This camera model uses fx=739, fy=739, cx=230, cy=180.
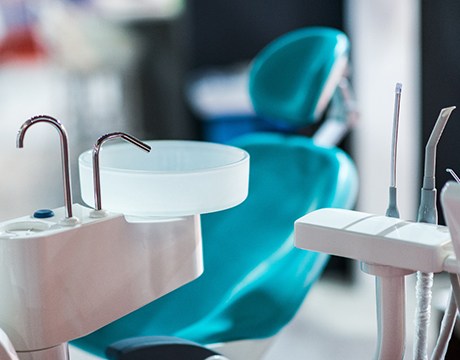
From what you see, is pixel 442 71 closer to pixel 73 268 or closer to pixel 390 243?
pixel 390 243

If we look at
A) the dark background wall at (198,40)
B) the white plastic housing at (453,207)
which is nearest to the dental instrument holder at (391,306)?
the white plastic housing at (453,207)

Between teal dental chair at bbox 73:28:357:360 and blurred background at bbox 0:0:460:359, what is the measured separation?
2.75ft

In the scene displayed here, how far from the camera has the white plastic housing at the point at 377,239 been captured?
3.08ft

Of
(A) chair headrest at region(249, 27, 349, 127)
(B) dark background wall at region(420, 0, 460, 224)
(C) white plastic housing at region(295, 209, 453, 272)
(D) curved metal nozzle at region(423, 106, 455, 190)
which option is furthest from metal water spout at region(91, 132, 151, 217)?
(B) dark background wall at region(420, 0, 460, 224)

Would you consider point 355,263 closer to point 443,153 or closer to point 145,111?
point 443,153

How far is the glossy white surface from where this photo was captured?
100cm

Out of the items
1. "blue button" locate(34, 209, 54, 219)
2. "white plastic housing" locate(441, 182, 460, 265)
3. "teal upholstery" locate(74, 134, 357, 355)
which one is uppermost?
"white plastic housing" locate(441, 182, 460, 265)

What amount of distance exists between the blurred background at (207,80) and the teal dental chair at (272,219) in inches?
33.0

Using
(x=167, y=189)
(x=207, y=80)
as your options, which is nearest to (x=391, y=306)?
(x=167, y=189)

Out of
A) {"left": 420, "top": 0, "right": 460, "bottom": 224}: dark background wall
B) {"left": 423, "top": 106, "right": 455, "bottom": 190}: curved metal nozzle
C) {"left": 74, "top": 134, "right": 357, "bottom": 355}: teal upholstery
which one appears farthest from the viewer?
{"left": 420, "top": 0, "right": 460, "bottom": 224}: dark background wall

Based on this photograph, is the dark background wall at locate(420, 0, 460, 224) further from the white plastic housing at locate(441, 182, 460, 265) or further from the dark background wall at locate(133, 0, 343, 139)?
the white plastic housing at locate(441, 182, 460, 265)

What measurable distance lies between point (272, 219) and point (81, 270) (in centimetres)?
75

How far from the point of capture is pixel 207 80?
3363 mm

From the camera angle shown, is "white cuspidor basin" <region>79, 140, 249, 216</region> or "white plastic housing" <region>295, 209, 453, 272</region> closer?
"white plastic housing" <region>295, 209, 453, 272</region>
